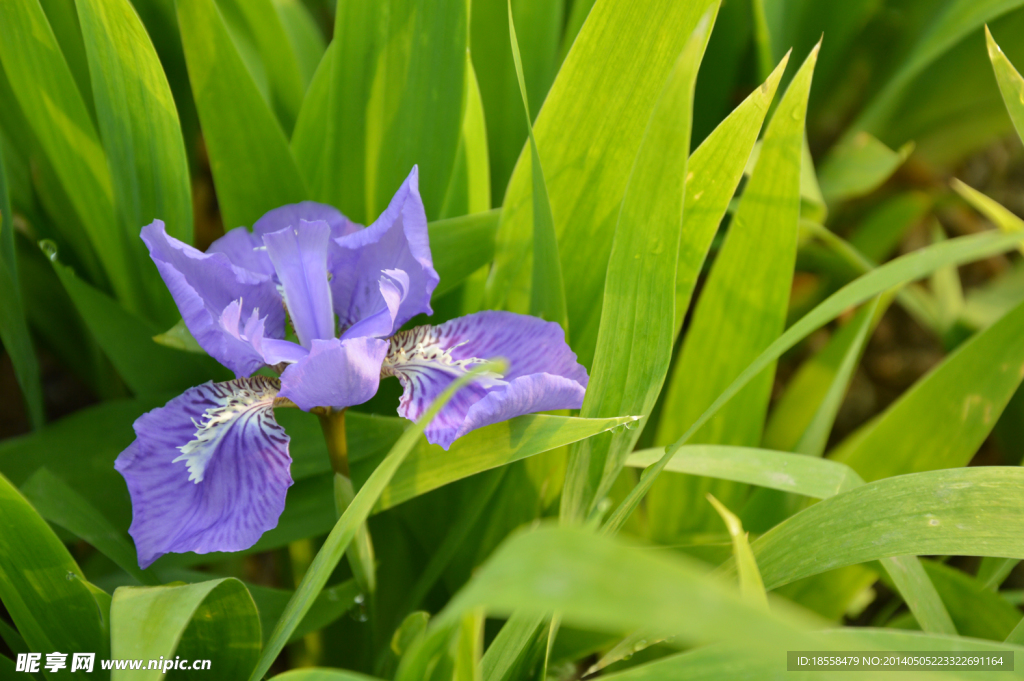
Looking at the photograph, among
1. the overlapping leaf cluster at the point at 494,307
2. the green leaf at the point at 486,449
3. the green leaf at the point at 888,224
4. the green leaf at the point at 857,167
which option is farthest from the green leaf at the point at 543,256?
the green leaf at the point at 888,224

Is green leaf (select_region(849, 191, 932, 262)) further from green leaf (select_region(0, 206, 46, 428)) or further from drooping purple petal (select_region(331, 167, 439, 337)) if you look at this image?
green leaf (select_region(0, 206, 46, 428))

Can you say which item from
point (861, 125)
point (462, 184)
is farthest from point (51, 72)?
point (861, 125)

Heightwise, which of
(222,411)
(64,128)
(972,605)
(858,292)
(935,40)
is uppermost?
(935,40)

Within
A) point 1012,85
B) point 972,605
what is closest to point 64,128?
point 1012,85

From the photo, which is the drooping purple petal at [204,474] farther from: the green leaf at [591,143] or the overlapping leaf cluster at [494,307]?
the green leaf at [591,143]

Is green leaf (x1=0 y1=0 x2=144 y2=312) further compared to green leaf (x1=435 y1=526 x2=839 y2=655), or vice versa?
green leaf (x1=0 y1=0 x2=144 y2=312)

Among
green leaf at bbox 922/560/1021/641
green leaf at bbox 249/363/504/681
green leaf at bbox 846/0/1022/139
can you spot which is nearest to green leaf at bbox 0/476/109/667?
green leaf at bbox 249/363/504/681

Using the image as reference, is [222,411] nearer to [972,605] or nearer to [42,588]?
[42,588]
